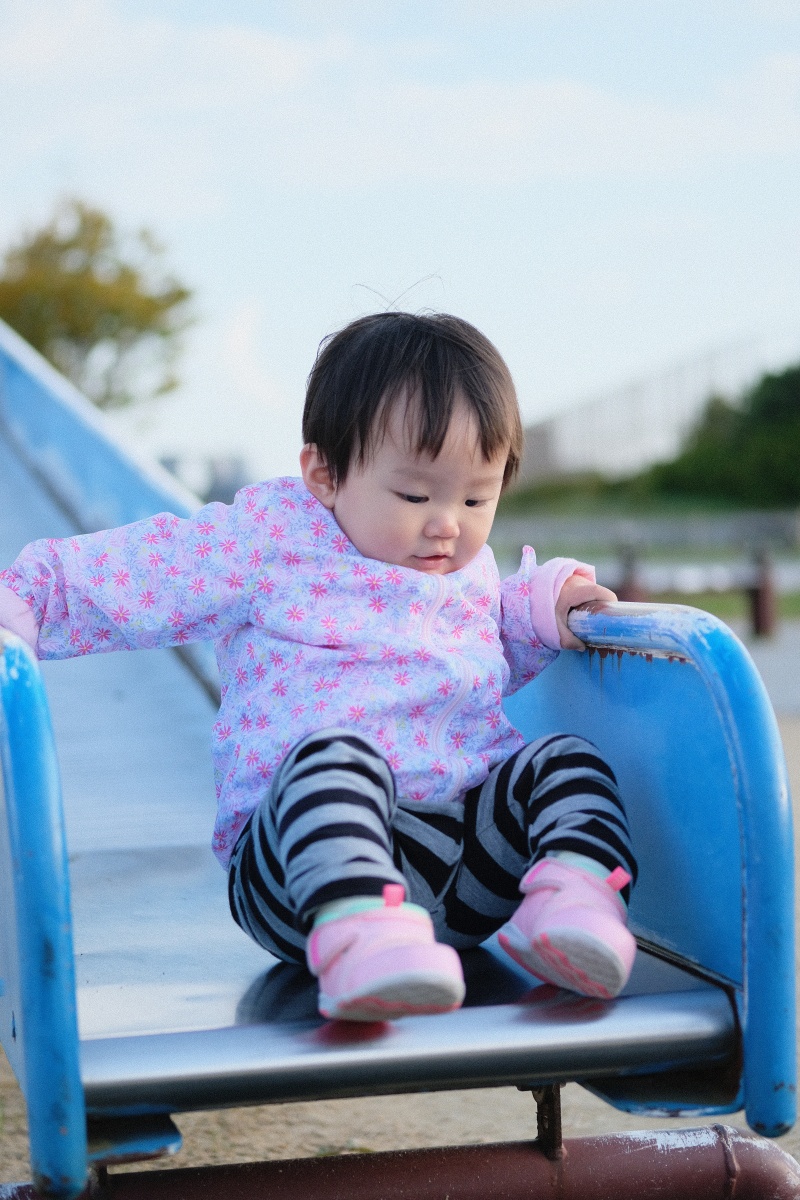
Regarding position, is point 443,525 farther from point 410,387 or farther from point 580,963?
point 580,963

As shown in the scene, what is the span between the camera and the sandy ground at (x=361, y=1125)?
271cm

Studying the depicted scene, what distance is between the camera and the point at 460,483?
5.64ft

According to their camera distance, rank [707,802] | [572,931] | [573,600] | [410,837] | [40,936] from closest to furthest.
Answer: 1. [40,936]
2. [572,931]
3. [707,802]
4. [410,837]
5. [573,600]

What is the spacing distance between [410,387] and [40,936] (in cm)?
76

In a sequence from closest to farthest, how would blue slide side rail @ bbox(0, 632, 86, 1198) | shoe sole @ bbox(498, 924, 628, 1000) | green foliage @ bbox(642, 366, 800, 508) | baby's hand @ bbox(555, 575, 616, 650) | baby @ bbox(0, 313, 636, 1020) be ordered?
blue slide side rail @ bbox(0, 632, 86, 1198)
shoe sole @ bbox(498, 924, 628, 1000)
baby @ bbox(0, 313, 636, 1020)
baby's hand @ bbox(555, 575, 616, 650)
green foliage @ bbox(642, 366, 800, 508)

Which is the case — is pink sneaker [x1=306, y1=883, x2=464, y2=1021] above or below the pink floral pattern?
below

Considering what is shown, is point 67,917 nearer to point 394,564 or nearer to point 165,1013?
point 165,1013

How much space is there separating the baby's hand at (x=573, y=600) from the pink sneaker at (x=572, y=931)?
39 centimetres

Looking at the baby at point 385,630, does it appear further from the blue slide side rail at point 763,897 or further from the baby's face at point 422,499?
the blue slide side rail at point 763,897

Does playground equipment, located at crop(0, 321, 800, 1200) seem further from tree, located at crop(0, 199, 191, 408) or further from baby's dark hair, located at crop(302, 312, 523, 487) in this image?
tree, located at crop(0, 199, 191, 408)

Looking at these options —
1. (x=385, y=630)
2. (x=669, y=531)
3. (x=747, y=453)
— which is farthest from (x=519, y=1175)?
(x=747, y=453)

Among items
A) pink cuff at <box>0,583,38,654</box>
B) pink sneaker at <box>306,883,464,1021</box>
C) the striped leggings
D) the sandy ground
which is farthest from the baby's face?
the sandy ground

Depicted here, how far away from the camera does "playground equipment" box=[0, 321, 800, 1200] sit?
4.20ft

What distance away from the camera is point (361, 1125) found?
288 cm
